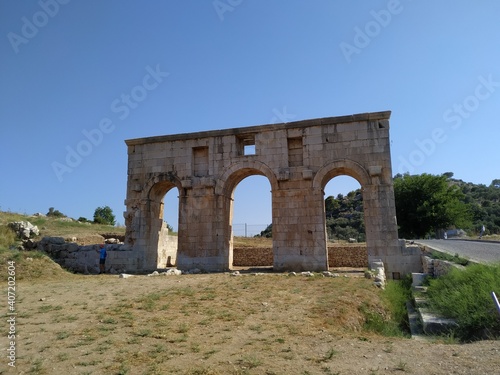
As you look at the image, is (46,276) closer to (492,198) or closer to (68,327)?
(68,327)

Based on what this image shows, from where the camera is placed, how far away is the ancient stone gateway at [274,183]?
1364 centimetres

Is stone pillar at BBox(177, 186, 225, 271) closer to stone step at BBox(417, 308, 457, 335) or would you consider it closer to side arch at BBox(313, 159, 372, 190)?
side arch at BBox(313, 159, 372, 190)

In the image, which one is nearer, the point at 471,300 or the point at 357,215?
the point at 471,300

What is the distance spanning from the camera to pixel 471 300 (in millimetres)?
5777

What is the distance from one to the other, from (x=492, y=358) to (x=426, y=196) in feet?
111

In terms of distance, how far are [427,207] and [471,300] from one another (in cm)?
3105

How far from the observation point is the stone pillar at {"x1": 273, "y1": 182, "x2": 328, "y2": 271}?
45.5 ft

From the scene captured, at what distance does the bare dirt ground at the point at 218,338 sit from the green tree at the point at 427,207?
94.1 feet

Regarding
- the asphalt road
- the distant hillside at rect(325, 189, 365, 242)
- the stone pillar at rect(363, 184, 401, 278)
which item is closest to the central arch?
the stone pillar at rect(363, 184, 401, 278)

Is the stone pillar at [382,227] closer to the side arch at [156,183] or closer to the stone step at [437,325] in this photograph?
the stone step at [437,325]

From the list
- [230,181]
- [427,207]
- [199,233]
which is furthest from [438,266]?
[427,207]

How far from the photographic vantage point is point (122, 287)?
9.65 metres

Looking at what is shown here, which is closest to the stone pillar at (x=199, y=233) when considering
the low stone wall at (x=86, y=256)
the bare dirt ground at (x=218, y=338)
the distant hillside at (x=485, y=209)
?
the low stone wall at (x=86, y=256)

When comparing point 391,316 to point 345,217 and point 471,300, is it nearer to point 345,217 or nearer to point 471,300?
point 471,300
